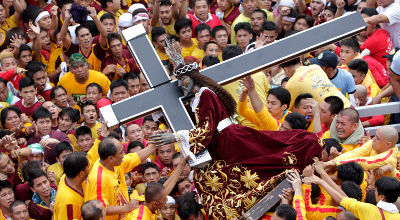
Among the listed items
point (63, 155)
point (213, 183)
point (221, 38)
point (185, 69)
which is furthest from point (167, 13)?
point (213, 183)

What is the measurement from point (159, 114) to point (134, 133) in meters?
2.02

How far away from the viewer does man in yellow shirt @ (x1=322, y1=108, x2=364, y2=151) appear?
8852 millimetres

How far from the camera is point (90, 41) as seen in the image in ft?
39.7

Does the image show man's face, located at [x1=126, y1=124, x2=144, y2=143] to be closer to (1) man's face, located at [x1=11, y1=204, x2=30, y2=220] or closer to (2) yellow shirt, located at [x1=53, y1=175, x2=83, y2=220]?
(1) man's face, located at [x1=11, y1=204, x2=30, y2=220]

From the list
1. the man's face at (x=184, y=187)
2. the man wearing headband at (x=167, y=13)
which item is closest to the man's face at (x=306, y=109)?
the man's face at (x=184, y=187)

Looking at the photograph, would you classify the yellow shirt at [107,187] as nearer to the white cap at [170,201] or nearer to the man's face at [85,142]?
the white cap at [170,201]

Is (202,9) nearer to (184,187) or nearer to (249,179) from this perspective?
(184,187)

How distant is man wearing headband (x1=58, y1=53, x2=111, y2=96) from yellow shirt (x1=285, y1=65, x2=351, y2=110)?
288cm

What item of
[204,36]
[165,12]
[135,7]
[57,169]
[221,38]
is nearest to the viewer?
[57,169]

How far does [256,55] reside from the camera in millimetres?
8188

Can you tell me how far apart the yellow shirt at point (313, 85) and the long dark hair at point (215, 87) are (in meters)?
2.06

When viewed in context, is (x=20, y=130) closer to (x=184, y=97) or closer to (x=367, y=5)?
(x=184, y=97)

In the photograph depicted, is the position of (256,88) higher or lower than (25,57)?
lower

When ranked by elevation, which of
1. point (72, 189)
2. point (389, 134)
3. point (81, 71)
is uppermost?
point (81, 71)
